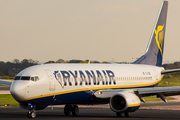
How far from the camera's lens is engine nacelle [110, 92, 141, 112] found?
27703 millimetres

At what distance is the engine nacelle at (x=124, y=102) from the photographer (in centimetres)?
2770

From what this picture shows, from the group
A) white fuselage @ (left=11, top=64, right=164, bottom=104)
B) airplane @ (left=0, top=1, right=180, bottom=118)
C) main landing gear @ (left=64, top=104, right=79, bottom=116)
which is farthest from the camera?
main landing gear @ (left=64, top=104, right=79, bottom=116)

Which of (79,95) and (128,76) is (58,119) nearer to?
(79,95)

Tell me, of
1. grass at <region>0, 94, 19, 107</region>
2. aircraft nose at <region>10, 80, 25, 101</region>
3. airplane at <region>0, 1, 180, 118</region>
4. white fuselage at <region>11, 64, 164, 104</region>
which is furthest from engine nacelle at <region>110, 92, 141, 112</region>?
grass at <region>0, 94, 19, 107</region>

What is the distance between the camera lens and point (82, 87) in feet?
95.7

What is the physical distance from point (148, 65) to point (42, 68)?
16093 millimetres

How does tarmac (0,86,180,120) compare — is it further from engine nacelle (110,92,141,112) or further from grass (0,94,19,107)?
grass (0,94,19,107)

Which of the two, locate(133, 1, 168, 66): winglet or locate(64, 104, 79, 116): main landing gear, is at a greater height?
locate(133, 1, 168, 66): winglet

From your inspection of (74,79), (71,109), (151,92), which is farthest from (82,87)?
(151,92)

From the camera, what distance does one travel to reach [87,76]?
30000 millimetres

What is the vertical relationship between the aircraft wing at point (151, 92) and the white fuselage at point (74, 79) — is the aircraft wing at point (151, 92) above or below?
below

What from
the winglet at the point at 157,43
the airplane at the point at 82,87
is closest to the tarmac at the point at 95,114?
the airplane at the point at 82,87

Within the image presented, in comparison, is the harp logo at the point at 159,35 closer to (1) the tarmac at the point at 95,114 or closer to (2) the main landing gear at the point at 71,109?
(1) the tarmac at the point at 95,114

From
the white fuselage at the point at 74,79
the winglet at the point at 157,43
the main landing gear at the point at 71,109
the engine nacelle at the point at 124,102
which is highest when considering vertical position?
the winglet at the point at 157,43
